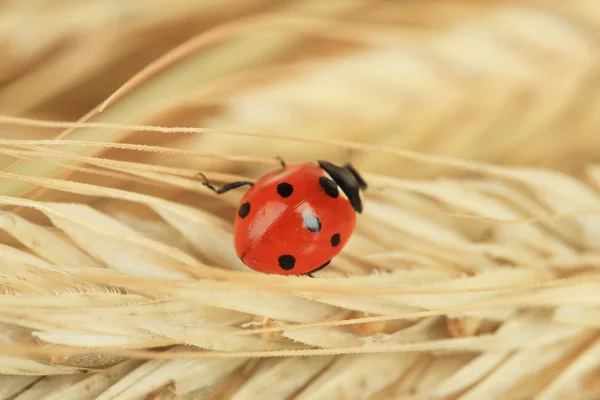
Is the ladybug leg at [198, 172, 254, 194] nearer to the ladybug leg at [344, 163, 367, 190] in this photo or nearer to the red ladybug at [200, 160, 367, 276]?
the red ladybug at [200, 160, 367, 276]

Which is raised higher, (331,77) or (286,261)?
(331,77)

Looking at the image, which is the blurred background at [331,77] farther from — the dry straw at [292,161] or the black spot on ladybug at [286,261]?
the black spot on ladybug at [286,261]

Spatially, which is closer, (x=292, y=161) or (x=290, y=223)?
(x=290, y=223)

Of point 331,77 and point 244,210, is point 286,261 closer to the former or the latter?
point 244,210

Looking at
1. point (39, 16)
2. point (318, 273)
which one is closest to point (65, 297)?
point (318, 273)

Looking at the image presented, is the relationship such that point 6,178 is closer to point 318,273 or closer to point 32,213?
point 32,213

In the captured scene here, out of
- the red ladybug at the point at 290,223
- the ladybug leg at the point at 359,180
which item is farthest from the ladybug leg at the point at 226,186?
the ladybug leg at the point at 359,180

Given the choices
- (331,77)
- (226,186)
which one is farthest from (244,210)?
(331,77)
